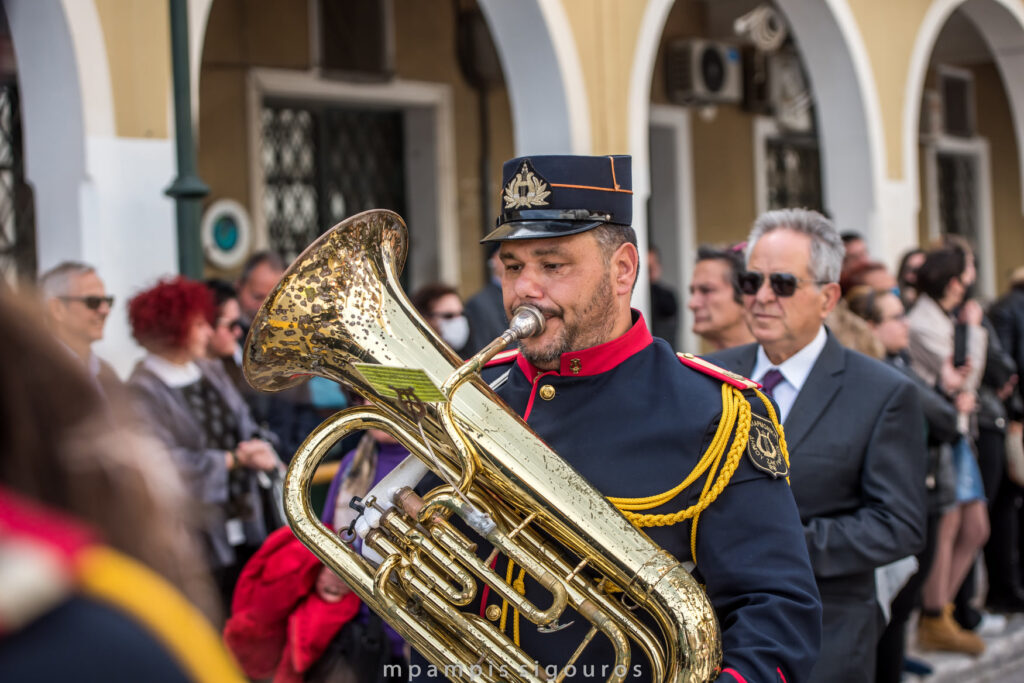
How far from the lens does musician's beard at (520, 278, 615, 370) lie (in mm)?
2070

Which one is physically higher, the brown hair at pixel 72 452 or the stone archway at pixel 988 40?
the stone archway at pixel 988 40

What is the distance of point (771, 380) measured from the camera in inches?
124

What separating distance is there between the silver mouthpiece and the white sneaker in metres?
4.72

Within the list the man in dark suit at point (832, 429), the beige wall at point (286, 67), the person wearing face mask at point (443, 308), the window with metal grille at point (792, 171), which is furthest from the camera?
the window with metal grille at point (792, 171)

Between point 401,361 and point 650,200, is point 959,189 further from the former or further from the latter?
point 401,361

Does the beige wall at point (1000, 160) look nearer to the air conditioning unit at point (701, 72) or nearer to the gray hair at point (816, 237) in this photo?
the air conditioning unit at point (701, 72)

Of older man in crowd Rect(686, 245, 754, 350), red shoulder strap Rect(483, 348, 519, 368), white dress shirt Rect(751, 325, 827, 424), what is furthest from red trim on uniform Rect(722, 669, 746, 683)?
older man in crowd Rect(686, 245, 754, 350)

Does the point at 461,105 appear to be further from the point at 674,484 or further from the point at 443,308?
the point at 674,484

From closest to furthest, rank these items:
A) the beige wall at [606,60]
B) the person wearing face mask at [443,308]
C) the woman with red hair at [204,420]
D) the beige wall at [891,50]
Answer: the woman with red hair at [204,420] → the person wearing face mask at [443,308] → the beige wall at [606,60] → the beige wall at [891,50]

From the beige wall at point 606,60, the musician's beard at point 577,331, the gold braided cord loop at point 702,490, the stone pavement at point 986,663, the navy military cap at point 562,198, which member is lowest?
the stone pavement at point 986,663

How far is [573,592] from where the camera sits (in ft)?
6.19

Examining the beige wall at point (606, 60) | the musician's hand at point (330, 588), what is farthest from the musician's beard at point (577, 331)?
the beige wall at point (606, 60)

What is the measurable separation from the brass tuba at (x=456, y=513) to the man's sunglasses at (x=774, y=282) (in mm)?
1301

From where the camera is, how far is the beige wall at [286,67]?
7.55 m
